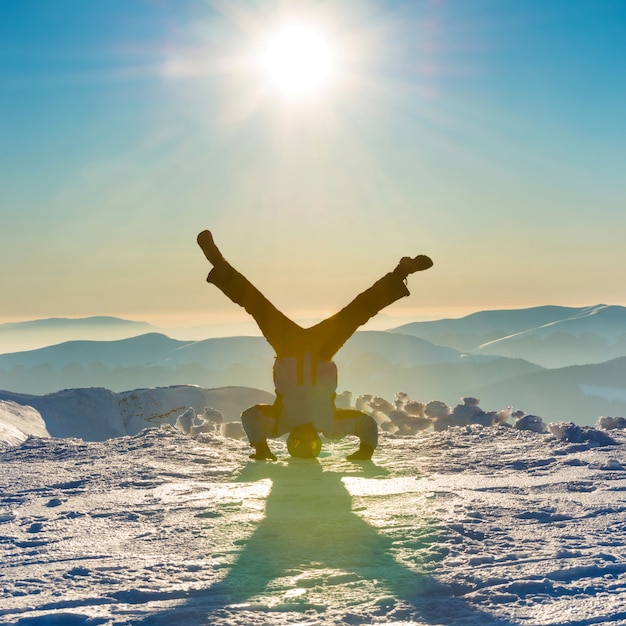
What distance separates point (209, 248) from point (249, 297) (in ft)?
3.10

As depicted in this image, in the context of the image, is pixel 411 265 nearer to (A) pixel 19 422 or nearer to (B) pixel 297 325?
(B) pixel 297 325

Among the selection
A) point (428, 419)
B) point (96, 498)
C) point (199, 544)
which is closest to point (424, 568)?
point (199, 544)

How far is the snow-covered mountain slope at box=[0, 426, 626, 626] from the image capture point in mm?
3670

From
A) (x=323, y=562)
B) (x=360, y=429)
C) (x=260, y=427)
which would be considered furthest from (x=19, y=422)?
(x=323, y=562)

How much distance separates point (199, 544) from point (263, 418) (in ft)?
13.6

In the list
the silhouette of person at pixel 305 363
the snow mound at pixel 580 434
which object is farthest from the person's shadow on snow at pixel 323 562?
the snow mound at pixel 580 434

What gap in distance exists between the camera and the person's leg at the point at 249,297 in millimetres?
9594

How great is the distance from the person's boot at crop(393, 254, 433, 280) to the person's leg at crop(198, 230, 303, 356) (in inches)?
66.4

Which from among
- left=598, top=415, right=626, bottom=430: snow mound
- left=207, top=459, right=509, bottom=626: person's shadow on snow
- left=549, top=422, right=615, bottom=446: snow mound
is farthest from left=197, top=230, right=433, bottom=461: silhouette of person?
left=598, top=415, right=626, bottom=430: snow mound

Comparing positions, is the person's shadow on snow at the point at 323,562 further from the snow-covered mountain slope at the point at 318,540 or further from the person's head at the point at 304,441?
the person's head at the point at 304,441

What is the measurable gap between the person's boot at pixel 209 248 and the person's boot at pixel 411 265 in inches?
103

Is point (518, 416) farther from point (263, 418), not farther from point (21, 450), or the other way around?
point (21, 450)

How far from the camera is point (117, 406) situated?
914 inches

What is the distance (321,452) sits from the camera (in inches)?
385
